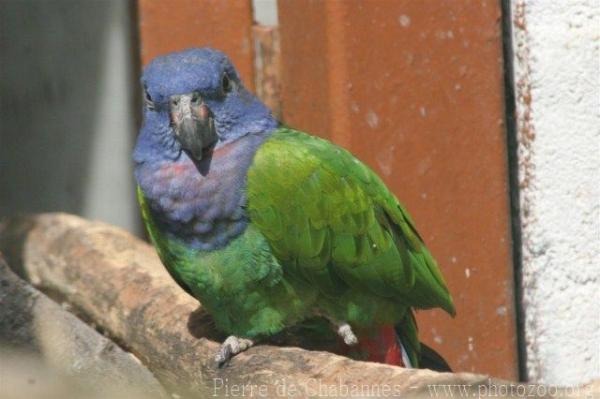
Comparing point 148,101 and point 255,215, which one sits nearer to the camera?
point 255,215

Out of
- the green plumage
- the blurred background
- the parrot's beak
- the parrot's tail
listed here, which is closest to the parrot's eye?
the parrot's beak

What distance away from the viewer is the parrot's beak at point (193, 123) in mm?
2520

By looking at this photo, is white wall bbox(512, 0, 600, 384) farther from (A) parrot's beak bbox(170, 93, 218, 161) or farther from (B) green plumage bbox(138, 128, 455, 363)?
(A) parrot's beak bbox(170, 93, 218, 161)

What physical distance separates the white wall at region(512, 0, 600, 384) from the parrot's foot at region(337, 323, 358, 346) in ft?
2.85

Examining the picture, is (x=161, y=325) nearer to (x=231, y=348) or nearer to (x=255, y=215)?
(x=231, y=348)

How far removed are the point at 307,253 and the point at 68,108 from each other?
240 centimetres

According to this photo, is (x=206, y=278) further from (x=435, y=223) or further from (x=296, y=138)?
(x=435, y=223)

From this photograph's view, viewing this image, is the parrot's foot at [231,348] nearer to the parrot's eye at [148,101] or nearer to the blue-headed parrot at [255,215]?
the blue-headed parrot at [255,215]

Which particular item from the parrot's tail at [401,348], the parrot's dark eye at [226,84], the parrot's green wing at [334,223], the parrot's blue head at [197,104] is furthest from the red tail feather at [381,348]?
the parrot's dark eye at [226,84]

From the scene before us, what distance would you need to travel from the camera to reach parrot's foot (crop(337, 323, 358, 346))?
105 inches

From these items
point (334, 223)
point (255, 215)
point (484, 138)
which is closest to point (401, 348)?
point (334, 223)

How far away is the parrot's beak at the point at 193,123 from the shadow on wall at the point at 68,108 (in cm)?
189

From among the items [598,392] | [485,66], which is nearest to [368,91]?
[485,66]

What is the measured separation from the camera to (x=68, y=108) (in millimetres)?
4637
